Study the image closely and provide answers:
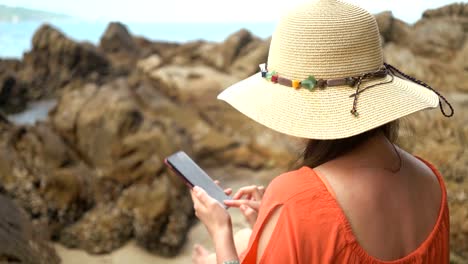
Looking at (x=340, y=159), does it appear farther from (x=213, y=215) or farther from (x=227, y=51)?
(x=227, y=51)

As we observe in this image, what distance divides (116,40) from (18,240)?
5.26 metres

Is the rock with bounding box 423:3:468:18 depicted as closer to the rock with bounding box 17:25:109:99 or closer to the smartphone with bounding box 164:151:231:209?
the rock with bounding box 17:25:109:99

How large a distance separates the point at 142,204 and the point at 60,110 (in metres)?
1.18

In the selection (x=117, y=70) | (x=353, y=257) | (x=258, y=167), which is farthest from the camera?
(x=117, y=70)

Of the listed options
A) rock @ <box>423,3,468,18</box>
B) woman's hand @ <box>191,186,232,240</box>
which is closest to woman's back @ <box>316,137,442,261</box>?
woman's hand @ <box>191,186,232,240</box>

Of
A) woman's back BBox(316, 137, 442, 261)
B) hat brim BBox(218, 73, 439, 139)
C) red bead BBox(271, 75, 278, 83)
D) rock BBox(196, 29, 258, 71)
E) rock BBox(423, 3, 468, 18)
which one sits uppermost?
red bead BBox(271, 75, 278, 83)

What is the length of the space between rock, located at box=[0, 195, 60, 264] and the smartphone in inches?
35.6

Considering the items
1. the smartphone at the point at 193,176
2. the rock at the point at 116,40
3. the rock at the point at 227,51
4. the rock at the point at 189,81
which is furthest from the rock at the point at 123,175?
the rock at the point at 116,40

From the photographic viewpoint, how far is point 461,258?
3.15 meters

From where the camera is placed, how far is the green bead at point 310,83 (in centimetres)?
137

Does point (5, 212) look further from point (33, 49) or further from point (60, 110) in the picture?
point (33, 49)

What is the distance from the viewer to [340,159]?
52.9 inches

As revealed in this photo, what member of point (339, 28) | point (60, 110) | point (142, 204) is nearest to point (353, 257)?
point (339, 28)

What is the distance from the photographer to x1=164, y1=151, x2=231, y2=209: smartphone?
198 centimetres
